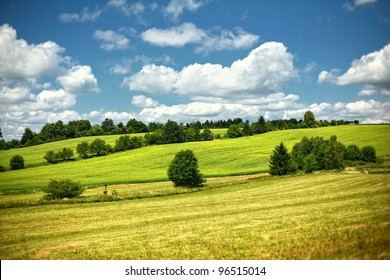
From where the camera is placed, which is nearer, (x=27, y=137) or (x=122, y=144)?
(x=27, y=137)

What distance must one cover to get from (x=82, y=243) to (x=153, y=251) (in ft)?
14.3

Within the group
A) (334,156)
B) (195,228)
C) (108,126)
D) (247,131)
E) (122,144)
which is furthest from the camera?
(108,126)

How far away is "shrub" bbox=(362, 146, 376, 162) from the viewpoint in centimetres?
4272

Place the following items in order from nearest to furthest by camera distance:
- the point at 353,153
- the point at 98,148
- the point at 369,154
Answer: the point at 369,154, the point at 353,153, the point at 98,148

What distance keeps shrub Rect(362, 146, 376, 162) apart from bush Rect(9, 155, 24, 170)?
49.0m

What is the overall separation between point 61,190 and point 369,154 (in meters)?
39.2

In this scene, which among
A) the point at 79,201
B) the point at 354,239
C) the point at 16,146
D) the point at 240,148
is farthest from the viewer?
the point at 240,148

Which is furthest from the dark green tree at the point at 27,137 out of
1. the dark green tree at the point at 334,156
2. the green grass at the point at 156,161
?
the dark green tree at the point at 334,156

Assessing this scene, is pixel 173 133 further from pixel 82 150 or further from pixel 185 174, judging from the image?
pixel 185 174

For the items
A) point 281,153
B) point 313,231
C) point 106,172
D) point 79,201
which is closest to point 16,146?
point 106,172

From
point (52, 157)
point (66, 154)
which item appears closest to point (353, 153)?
point (66, 154)

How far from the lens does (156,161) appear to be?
65.8 m
